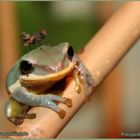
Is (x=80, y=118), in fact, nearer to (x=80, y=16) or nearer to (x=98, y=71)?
(x=80, y=16)

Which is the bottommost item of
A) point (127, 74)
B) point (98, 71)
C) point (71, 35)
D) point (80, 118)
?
point (80, 118)

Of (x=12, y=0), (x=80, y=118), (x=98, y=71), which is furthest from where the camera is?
(x=80, y=118)

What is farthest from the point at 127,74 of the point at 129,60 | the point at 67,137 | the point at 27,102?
the point at 27,102

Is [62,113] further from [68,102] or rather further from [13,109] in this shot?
[13,109]

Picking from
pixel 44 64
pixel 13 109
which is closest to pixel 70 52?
pixel 44 64

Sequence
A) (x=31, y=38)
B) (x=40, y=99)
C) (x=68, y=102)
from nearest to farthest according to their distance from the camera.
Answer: (x=68, y=102) < (x=40, y=99) < (x=31, y=38)

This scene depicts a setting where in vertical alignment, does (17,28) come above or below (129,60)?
above

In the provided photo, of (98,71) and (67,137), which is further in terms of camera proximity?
(67,137)
